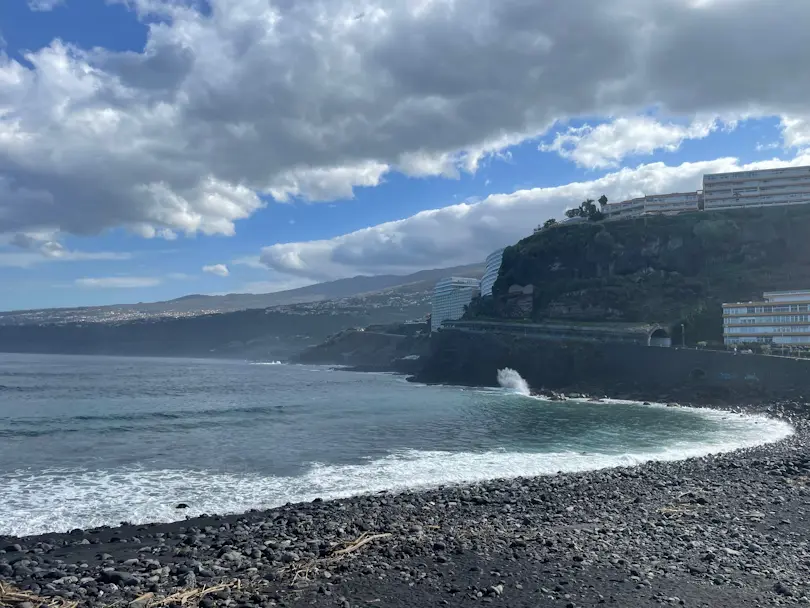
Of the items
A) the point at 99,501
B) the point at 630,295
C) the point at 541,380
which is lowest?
the point at 541,380

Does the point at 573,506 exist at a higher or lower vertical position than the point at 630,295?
lower

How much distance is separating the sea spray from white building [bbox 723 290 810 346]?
2488 cm

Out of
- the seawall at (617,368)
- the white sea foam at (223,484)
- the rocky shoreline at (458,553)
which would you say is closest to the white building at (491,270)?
the seawall at (617,368)

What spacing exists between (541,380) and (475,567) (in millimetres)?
65383

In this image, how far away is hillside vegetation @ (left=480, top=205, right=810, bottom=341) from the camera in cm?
8291

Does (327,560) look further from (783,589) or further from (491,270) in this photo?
(491,270)

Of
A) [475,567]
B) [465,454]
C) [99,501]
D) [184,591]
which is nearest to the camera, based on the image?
[184,591]

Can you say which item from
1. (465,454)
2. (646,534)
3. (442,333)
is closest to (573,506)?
(646,534)

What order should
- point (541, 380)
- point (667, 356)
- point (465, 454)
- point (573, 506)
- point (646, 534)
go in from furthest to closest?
point (541, 380), point (667, 356), point (465, 454), point (573, 506), point (646, 534)

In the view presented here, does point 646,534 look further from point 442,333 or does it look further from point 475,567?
point 442,333

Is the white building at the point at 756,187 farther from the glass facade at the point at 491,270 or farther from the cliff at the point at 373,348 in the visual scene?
the cliff at the point at 373,348

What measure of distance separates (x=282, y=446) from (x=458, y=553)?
18275mm

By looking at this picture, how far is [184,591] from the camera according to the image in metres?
10.1

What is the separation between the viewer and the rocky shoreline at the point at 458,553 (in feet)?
32.4
